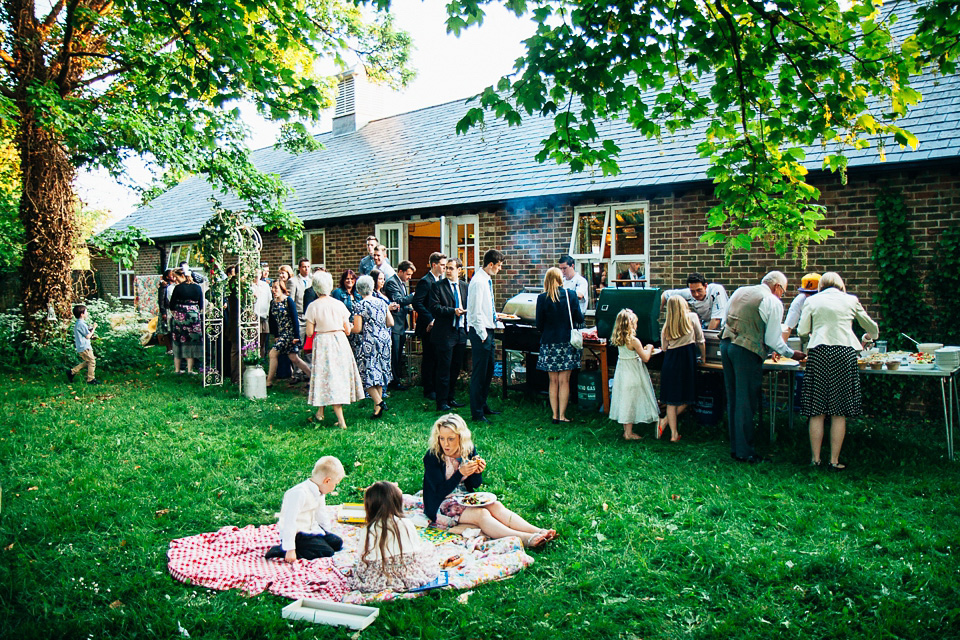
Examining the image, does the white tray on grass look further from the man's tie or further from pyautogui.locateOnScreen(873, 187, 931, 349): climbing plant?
pyautogui.locateOnScreen(873, 187, 931, 349): climbing plant

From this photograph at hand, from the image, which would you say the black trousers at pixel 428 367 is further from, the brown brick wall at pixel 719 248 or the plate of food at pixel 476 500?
the plate of food at pixel 476 500

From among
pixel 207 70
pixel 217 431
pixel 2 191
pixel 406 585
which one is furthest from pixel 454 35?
pixel 2 191

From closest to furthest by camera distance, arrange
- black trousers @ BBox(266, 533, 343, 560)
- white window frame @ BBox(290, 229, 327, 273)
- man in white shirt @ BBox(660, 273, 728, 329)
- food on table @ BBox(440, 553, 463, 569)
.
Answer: food on table @ BBox(440, 553, 463, 569)
black trousers @ BBox(266, 533, 343, 560)
man in white shirt @ BBox(660, 273, 728, 329)
white window frame @ BBox(290, 229, 327, 273)

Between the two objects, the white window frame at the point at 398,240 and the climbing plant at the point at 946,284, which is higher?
the white window frame at the point at 398,240

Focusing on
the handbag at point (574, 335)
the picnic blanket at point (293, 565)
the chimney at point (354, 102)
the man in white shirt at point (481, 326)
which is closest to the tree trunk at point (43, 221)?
the man in white shirt at point (481, 326)

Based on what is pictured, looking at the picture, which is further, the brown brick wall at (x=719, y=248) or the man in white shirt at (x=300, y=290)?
the man in white shirt at (x=300, y=290)

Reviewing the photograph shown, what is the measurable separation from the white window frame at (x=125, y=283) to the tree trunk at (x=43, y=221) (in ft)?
46.1

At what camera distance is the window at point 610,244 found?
37.0 feet

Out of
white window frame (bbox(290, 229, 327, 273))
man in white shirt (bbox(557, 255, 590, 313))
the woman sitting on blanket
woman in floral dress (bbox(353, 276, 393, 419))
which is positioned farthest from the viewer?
white window frame (bbox(290, 229, 327, 273))

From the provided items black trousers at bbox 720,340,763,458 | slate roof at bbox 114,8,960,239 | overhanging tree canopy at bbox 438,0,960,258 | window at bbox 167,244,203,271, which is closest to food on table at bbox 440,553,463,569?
overhanging tree canopy at bbox 438,0,960,258

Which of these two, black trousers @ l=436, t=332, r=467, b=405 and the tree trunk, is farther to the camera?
the tree trunk

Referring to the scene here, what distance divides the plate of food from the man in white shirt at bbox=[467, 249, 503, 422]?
375cm

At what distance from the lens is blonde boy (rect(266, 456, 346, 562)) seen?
473 cm

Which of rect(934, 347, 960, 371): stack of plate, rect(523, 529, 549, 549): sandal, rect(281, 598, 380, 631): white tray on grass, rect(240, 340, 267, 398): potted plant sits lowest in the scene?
rect(281, 598, 380, 631): white tray on grass
